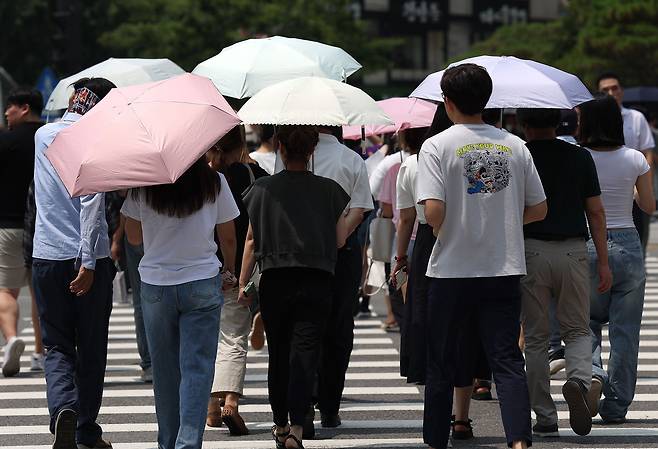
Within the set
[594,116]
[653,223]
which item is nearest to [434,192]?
[594,116]

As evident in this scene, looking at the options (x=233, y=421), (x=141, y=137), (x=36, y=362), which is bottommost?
(x=36, y=362)

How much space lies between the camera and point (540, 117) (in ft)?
23.9

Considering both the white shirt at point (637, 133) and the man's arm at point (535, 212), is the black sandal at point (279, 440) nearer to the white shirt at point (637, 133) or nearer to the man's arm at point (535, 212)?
the man's arm at point (535, 212)

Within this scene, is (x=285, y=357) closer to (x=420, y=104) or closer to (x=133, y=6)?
(x=420, y=104)

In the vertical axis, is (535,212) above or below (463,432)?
above

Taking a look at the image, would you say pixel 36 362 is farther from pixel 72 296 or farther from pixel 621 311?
pixel 621 311

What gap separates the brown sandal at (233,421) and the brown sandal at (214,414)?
0.88 feet

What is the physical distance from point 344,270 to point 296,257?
2.45ft

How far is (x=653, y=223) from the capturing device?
26.5 meters

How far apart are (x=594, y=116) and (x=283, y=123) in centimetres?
175

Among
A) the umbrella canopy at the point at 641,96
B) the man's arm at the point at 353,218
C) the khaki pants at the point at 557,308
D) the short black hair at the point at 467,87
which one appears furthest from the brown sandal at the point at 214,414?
the umbrella canopy at the point at 641,96

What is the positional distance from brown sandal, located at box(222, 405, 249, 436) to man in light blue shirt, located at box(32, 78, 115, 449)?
2.62ft

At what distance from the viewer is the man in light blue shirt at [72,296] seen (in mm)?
7121

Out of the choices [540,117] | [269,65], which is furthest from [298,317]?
[269,65]
